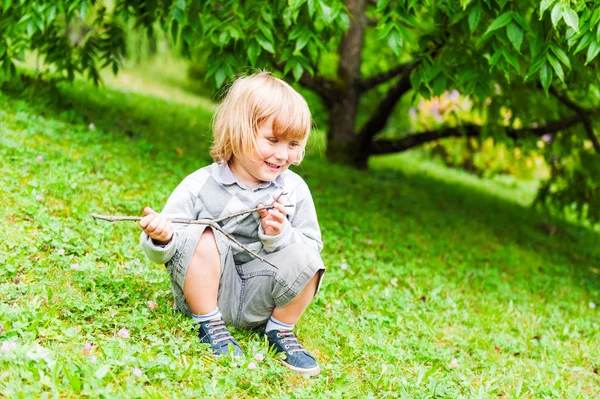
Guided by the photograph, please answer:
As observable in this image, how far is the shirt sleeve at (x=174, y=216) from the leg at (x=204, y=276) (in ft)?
0.34

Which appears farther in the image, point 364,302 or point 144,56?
point 144,56

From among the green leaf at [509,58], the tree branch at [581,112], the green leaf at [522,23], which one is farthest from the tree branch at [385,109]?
the green leaf at [522,23]

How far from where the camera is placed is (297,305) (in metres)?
2.76

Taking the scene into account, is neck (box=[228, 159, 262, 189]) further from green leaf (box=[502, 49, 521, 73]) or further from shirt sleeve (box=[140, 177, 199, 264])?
green leaf (box=[502, 49, 521, 73])

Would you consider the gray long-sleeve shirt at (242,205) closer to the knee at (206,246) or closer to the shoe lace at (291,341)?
the knee at (206,246)

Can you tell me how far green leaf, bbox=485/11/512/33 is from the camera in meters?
3.34

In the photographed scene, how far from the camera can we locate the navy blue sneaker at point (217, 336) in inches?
103

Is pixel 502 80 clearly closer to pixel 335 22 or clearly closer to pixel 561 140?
pixel 335 22

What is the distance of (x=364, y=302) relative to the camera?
3609 mm

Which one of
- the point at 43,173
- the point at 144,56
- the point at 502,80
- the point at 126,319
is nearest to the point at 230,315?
the point at 126,319

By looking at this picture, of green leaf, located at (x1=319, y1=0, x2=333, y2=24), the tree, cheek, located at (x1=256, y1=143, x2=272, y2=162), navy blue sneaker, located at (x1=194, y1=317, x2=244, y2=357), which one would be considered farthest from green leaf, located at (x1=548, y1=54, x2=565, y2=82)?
navy blue sneaker, located at (x1=194, y1=317, x2=244, y2=357)

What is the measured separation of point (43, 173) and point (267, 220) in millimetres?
2174

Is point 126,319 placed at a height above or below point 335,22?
below

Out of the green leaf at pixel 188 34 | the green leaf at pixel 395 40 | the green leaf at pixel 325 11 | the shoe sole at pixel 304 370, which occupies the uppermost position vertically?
the green leaf at pixel 325 11
